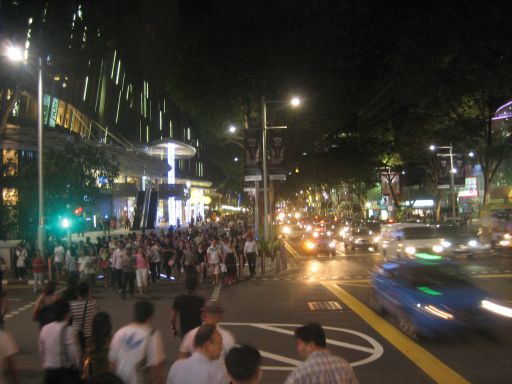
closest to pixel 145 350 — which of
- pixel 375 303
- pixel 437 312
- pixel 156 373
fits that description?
pixel 156 373

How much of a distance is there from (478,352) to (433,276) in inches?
71.5

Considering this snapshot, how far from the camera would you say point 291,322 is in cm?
1257

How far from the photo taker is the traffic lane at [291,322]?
853cm

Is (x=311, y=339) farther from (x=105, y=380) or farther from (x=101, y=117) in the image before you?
(x=101, y=117)

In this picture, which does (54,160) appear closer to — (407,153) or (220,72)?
(220,72)

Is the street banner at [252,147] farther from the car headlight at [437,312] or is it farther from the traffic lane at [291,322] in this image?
the car headlight at [437,312]

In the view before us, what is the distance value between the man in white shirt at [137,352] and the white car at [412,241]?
1730cm

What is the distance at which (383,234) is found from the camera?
2588 cm

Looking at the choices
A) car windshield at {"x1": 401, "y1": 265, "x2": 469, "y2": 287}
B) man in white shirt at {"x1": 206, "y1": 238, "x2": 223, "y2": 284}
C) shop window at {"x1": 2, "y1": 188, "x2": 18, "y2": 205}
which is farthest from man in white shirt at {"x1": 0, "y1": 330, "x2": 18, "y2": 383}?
shop window at {"x1": 2, "y1": 188, "x2": 18, "y2": 205}

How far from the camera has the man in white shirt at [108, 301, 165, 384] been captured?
543 centimetres

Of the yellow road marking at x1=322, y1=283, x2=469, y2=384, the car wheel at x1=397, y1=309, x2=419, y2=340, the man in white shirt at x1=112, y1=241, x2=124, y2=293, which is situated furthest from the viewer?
the man in white shirt at x1=112, y1=241, x2=124, y2=293

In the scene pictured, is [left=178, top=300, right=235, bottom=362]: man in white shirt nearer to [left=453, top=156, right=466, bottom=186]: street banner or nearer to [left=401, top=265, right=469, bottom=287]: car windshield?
[left=401, top=265, right=469, bottom=287]: car windshield

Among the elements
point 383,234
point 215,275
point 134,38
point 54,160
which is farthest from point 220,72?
point 134,38

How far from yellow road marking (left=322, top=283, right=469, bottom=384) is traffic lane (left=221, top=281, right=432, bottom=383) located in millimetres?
138
